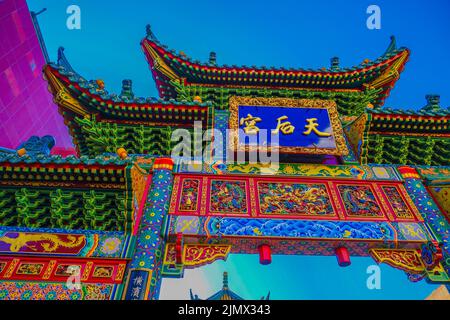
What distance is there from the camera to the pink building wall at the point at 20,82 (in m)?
16.0

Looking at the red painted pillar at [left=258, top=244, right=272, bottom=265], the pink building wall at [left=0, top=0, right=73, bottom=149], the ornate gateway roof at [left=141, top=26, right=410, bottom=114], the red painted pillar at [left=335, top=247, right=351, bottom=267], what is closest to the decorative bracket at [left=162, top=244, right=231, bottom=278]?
the red painted pillar at [left=258, top=244, right=272, bottom=265]

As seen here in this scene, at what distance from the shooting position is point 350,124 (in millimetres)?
9508

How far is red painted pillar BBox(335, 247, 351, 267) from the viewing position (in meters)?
6.53

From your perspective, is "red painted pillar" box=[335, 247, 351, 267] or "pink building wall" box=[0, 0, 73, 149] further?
"pink building wall" box=[0, 0, 73, 149]

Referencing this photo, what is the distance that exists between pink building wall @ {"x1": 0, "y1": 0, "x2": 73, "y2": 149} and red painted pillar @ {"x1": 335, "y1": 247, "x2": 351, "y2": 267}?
14.3 m

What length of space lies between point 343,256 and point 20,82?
16.9 metres

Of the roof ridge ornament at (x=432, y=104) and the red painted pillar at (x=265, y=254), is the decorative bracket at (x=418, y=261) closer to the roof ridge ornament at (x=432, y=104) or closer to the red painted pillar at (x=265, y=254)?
the red painted pillar at (x=265, y=254)

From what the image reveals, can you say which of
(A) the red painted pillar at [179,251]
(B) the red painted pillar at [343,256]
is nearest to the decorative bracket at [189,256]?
(A) the red painted pillar at [179,251]

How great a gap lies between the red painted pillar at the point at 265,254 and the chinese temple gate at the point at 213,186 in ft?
0.08

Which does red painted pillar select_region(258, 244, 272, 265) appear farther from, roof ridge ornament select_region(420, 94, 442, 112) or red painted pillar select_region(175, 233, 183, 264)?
roof ridge ornament select_region(420, 94, 442, 112)

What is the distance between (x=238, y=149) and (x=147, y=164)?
209 cm

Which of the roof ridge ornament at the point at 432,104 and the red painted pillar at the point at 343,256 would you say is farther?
the roof ridge ornament at the point at 432,104

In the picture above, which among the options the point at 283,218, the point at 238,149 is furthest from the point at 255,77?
the point at 283,218
